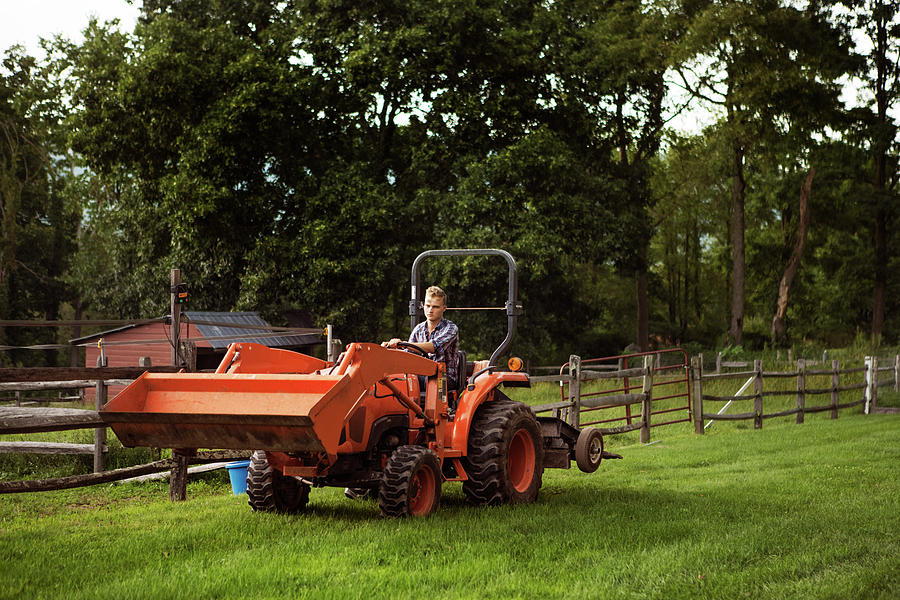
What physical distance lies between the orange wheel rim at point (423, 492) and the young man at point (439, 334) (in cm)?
110

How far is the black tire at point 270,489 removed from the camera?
773cm

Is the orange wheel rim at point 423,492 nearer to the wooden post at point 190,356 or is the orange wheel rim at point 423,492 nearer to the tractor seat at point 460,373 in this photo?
the tractor seat at point 460,373

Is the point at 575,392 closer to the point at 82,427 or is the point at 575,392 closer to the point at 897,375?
the point at 82,427

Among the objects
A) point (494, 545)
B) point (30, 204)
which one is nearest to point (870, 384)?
point (494, 545)

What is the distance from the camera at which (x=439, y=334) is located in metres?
8.20

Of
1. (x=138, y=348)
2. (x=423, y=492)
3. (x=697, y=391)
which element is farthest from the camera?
(x=138, y=348)

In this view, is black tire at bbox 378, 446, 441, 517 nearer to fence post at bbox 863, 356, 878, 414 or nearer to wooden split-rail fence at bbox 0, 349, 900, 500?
wooden split-rail fence at bbox 0, 349, 900, 500

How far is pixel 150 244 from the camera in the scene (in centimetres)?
3103

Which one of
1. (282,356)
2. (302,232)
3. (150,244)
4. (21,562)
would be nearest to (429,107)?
(302,232)

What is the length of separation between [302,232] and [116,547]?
2085 cm

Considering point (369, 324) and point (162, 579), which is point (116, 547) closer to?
point (162, 579)

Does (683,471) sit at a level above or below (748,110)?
below

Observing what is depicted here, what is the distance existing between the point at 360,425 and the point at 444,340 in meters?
1.48

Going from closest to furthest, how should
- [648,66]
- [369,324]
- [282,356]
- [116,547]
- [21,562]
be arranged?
[21,562]
[116,547]
[282,356]
[369,324]
[648,66]
